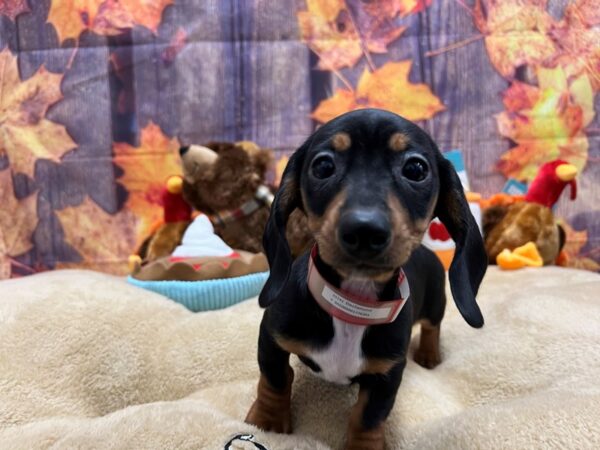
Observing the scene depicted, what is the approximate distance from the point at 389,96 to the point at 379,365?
5.94 feet

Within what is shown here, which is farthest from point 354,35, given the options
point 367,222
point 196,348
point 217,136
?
point 367,222

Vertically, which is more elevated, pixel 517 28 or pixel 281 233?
pixel 517 28

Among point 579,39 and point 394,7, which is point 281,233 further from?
point 579,39

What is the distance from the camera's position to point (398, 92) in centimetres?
266

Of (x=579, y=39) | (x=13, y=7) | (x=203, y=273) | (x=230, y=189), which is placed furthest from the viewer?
(x=579, y=39)

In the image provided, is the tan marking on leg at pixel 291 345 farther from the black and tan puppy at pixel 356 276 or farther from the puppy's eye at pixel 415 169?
the puppy's eye at pixel 415 169

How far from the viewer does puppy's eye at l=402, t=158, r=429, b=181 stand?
1.08 meters

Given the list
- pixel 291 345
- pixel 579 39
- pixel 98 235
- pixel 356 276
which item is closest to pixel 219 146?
pixel 98 235

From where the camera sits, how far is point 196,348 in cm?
153

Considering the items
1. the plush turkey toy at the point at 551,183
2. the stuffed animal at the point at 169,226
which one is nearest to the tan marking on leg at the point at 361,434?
the stuffed animal at the point at 169,226

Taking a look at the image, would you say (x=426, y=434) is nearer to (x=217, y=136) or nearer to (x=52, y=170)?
(x=217, y=136)

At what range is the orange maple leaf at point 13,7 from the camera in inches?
98.1

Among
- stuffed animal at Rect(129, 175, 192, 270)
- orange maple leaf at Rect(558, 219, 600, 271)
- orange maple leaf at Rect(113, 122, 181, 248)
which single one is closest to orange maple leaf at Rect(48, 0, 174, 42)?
orange maple leaf at Rect(113, 122, 181, 248)

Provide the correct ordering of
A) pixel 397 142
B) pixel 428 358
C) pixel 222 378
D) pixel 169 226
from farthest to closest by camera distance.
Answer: pixel 169 226 → pixel 428 358 → pixel 222 378 → pixel 397 142
